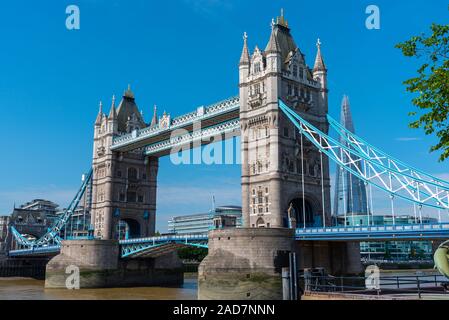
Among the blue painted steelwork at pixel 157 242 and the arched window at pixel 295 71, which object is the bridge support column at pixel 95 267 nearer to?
the blue painted steelwork at pixel 157 242

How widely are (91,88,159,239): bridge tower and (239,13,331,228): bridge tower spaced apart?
27.1 metres

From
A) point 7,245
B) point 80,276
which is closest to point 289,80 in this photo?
point 80,276

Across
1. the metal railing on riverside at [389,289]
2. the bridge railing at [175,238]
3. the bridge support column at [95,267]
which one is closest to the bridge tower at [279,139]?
the bridge railing at [175,238]

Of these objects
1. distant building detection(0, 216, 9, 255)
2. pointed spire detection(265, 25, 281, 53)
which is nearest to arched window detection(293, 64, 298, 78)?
pointed spire detection(265, 25, 281, 53)

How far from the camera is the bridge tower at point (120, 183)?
223 feet

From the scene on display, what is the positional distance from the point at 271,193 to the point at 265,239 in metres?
7.25

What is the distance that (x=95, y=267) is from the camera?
57.0 meters

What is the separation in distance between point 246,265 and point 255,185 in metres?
10.8

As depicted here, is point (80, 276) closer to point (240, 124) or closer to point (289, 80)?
point (240, 124)

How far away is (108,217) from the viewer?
66.9 m

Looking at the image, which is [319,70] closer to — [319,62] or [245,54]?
[319,62]

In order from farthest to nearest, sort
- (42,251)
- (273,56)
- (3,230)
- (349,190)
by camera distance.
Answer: (349,190)
(3,230)
(42,251)
(273,56)

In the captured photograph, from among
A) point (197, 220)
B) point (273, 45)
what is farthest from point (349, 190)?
point (273, 45)

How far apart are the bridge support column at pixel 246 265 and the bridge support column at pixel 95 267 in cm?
2229
